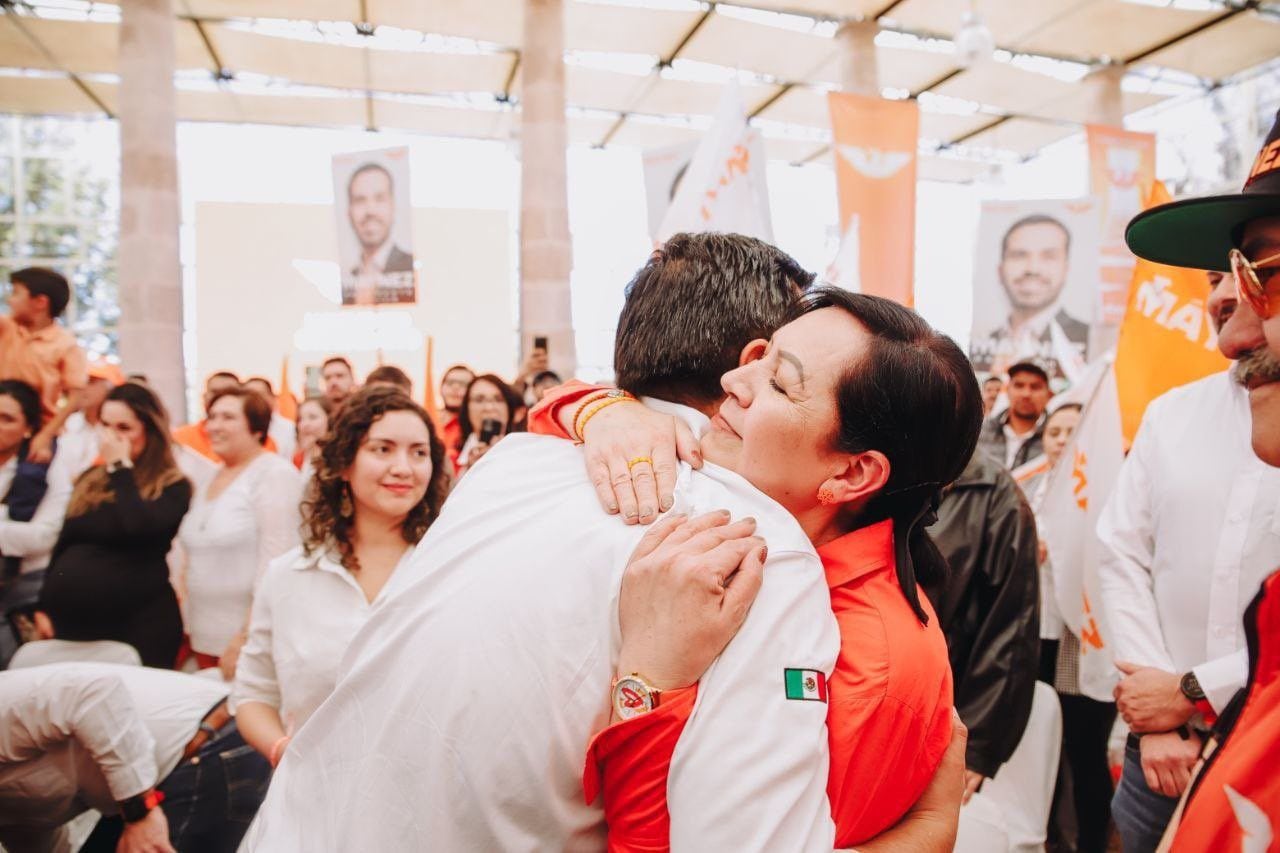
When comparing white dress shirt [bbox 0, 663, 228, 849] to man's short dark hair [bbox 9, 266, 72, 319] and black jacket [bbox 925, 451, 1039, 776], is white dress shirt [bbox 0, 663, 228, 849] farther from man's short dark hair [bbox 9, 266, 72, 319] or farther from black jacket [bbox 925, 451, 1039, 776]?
man's short dark hair [bbox 9, 266, 72, 319]

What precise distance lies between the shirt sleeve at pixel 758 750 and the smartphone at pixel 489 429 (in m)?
3.91

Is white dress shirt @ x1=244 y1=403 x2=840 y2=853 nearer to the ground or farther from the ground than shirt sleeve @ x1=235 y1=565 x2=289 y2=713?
Result: farther from the ground

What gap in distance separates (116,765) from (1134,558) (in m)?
2.71

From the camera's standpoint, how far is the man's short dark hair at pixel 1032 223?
7.03 m

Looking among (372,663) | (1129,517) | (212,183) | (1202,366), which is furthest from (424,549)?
(212,183)

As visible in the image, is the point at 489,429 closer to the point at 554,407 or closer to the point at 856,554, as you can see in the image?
the point at 554,407

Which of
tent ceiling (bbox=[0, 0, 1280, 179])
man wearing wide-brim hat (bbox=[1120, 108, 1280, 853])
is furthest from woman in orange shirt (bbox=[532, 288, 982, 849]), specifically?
tent ceiling (bbox=[0, 0, 1280, 179])

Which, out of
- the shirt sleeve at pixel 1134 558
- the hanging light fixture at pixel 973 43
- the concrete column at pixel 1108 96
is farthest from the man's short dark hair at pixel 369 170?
the concrete column at pixel 1108 96

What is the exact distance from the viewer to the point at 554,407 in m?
1.47

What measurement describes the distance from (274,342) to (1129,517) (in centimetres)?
1426

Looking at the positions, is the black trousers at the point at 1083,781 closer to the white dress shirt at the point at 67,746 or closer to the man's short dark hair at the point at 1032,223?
the white dress shirt at the point at 67,746

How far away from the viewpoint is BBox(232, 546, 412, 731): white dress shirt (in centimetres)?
227

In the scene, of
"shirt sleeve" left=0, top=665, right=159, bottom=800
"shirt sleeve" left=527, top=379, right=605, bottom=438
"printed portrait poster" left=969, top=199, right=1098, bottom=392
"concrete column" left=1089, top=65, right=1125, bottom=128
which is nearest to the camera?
"shirt sleeve" left=527, top=379, right=605, bottom=438

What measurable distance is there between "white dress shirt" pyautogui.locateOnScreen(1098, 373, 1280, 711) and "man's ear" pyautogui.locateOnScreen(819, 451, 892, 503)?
1.31 metres
